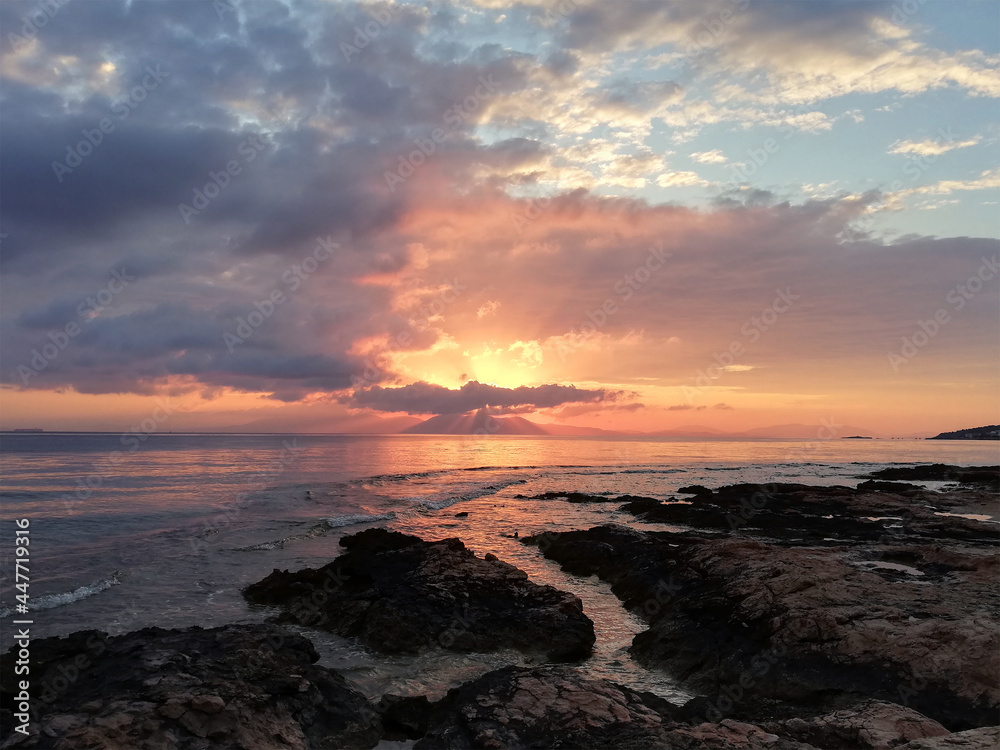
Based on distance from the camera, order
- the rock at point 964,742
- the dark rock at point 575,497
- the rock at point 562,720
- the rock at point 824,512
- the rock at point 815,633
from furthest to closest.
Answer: the dark rock at point 575,497 < the rock at point 824,512 < the rock at point 815,633 < the rock at point 562,720 < the rock at point 964,742

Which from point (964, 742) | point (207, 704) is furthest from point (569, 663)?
point (964, 742)

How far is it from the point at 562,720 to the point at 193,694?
5596mm

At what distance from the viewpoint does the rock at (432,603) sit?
13.1 meters

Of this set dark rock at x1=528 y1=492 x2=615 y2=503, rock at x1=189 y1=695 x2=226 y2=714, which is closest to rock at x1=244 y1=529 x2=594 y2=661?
rock at x1=189 y1=695 x2=226 y2=714

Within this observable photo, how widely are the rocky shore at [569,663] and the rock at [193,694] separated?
0.03 metres

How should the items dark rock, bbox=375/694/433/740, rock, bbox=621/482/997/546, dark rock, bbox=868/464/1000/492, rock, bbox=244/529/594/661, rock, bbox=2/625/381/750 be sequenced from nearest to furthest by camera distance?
rock, bbox=2/625/381/750, dark rock, bbox=375/694/433/740, rock, bbox=244/529/594/661, rock, bbox=621/482/997/546, dark rock, bbox=868/464/1000/492

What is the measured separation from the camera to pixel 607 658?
40.5ft

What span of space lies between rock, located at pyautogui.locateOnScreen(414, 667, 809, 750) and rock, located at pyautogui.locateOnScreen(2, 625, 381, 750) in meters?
1.84

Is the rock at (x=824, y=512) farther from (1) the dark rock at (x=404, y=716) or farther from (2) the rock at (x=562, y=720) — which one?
(1) the dark rock at (x=404, y=716)

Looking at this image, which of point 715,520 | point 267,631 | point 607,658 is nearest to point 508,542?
point 715,520

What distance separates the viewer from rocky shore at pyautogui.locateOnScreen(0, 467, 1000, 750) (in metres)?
7.48

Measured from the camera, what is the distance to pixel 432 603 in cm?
1435

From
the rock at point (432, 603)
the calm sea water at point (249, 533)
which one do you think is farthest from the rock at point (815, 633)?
the rock at point (432, 603)

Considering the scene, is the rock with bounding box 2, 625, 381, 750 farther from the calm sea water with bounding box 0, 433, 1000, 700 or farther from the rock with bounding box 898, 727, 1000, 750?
the rock with bounding box 898, 727, 1000, 750
